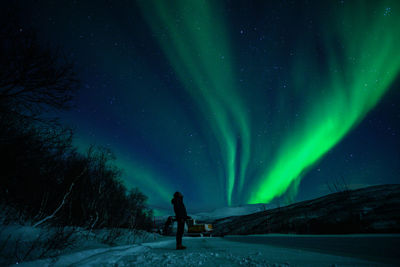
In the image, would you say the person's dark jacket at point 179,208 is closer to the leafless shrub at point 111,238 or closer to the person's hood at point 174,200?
the person's hood at point 174,200

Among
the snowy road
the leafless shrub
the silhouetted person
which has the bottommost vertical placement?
the snowy road

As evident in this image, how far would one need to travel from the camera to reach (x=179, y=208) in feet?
22.3

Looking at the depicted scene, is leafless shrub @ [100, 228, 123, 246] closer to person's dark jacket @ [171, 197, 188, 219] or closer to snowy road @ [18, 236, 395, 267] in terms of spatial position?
person's dark jacket @ [171, 197, 188, 219]

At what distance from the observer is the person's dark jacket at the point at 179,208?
266 inches

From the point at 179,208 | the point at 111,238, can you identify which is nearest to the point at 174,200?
the point at 179,208

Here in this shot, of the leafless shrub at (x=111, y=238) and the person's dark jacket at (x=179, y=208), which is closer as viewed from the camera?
the person's dark jacket at (x=179, y=208)

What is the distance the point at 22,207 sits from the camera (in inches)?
415

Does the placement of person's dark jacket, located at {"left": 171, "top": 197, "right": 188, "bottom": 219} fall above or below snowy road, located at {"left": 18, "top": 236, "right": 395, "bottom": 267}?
above

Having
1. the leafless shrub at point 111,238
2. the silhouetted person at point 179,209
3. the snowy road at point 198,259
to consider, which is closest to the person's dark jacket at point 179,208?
the silhouetted person at point 179,209

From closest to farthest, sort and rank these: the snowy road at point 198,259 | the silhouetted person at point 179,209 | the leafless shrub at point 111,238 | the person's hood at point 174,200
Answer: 1. the snowy road at point 198,259
2. the silhouetted person at point 179,209
3. the person's hood at point 174,200
4. the leafless shrub at point 111,238

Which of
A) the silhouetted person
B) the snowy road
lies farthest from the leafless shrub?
the snowy road

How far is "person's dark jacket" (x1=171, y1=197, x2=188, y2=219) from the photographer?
6.76 metres

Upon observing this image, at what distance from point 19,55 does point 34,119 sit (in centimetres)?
219

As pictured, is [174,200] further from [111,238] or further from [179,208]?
[111,238]
